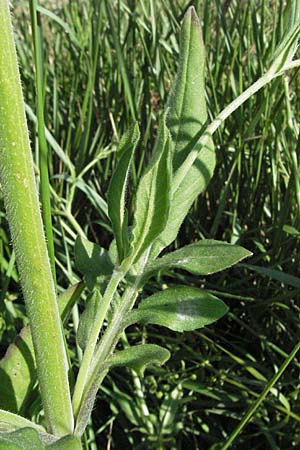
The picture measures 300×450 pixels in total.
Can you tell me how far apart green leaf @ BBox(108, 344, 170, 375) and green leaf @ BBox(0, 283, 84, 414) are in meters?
0.12

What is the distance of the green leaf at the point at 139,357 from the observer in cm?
59

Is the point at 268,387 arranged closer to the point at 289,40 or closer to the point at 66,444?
the point at 66,444

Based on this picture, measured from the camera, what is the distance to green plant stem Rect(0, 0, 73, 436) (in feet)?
1.58

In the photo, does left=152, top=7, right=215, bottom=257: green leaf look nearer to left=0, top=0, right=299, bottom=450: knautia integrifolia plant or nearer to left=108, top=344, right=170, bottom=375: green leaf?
left=0, top=0, right=299, bottom=450: knautia integrifolia plant

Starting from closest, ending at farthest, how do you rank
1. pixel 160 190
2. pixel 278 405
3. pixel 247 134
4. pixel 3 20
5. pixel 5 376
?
pixel 3 20
pixel 160 190
pixel 5 376
pixel 278 405
pixel 247 134

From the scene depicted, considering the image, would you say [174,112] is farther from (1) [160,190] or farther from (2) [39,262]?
(2) [39,262]

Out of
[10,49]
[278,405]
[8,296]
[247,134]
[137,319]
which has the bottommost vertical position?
[278,405]

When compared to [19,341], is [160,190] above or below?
above

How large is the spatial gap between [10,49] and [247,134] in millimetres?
589

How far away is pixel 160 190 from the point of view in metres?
0.59

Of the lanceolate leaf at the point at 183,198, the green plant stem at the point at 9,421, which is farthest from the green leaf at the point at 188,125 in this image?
the green plant stem at the point at 9,421

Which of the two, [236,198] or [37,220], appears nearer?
[37,220]

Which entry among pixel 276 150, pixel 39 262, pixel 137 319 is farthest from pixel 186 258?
pixel 276 150

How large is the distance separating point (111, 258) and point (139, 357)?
14cm
